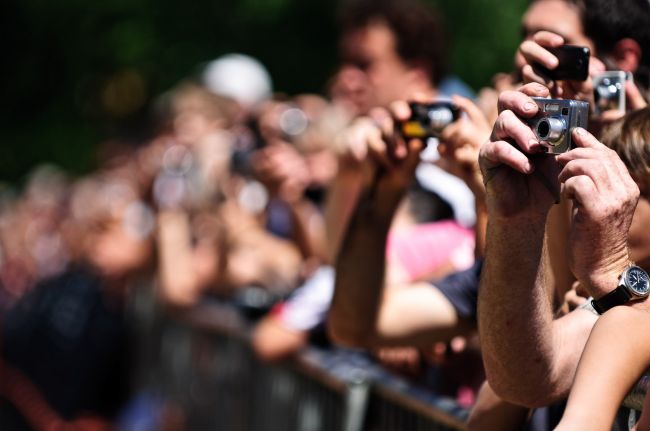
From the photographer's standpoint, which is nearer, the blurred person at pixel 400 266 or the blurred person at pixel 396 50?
the blurred person at pixel 400 266

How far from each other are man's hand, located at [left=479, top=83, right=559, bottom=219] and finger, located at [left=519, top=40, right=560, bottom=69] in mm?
356

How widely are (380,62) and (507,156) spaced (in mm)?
3143

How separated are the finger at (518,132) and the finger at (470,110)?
1086mm

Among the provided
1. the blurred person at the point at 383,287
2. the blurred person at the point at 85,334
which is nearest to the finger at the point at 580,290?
the blurred person at the point at 383,287

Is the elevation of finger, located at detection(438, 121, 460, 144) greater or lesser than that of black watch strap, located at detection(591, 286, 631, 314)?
lesser

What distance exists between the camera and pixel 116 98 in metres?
16.3

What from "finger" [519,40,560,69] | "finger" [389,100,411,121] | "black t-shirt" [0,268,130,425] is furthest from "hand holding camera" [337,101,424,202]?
"black t-shirt" [0,268,130,425]

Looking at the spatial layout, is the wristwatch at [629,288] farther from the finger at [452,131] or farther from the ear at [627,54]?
the finger at [452,131]

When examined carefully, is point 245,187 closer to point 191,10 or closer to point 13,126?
point 191,10

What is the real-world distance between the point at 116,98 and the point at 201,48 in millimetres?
3301

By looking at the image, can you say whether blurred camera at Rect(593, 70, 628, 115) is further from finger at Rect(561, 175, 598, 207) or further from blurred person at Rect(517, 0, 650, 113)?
finger at Rect(561, 175, 598, 207)

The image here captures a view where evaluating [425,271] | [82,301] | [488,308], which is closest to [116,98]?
[82,301]

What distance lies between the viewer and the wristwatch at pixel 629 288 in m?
2.59

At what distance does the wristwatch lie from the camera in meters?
2.59
